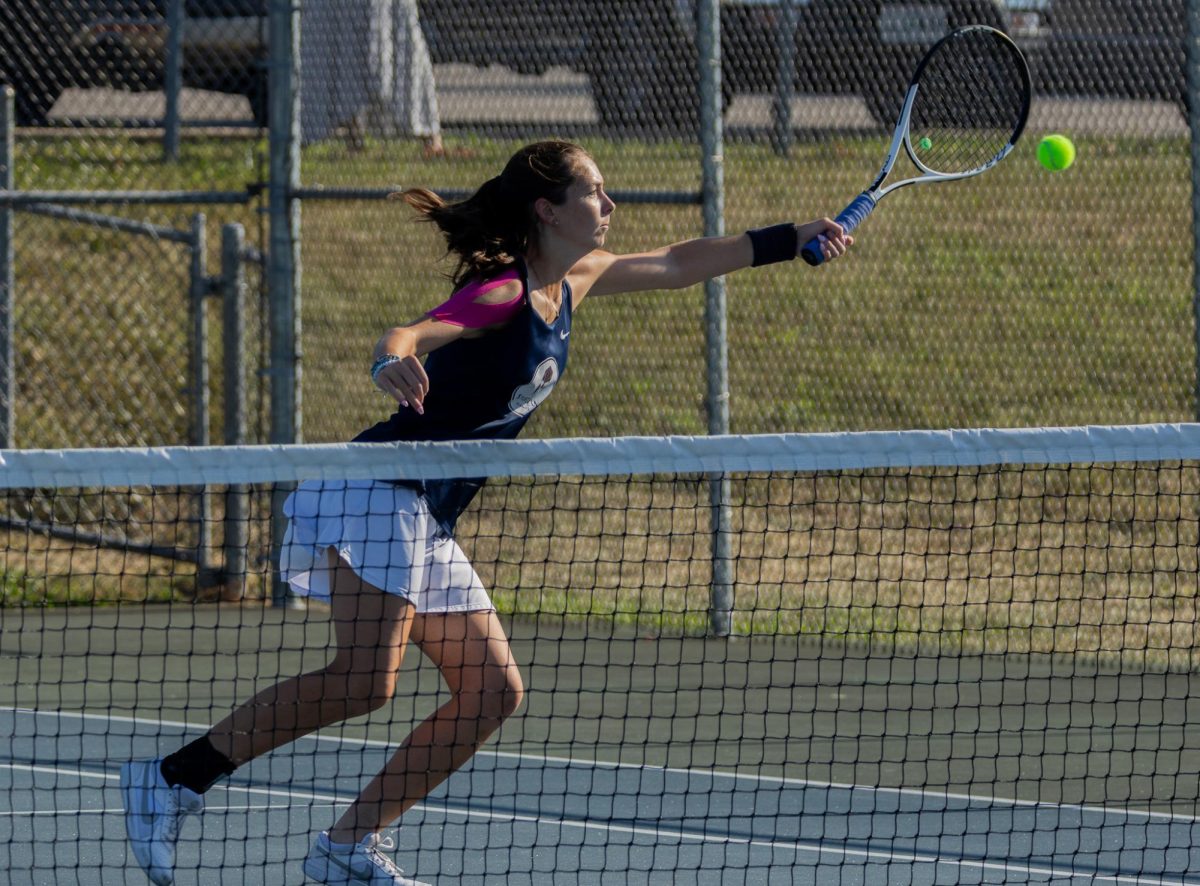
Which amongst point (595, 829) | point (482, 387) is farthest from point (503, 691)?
point (595, 829)

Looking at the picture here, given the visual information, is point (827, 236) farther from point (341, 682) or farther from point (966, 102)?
point (341, 682)

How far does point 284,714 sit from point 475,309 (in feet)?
3.19

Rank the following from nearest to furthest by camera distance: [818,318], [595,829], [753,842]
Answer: [753,842] < [595,829] < [818,318]

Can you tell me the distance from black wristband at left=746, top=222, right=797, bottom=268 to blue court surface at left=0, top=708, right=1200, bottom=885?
1488 millimetres

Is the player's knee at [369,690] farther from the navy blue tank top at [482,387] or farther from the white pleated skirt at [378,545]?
the navy blue tank top at [482,387]

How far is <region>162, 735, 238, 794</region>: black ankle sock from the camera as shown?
4.24 m

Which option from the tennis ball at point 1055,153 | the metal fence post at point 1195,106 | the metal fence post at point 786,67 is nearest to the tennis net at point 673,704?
the metal fence post at point 1195,106

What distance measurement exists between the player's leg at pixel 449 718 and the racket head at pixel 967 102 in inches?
85.9

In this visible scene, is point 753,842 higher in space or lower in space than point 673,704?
lower

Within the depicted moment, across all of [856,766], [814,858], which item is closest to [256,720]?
[814,858]

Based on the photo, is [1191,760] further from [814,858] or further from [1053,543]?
[1053,543]

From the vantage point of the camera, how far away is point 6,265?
8.51m

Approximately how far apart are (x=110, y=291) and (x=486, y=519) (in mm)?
3855

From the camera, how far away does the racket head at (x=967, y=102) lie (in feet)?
18.4
